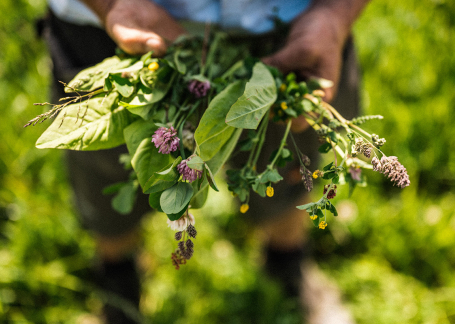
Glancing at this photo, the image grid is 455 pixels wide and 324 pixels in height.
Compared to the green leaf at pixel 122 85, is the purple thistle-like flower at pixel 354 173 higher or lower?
lower

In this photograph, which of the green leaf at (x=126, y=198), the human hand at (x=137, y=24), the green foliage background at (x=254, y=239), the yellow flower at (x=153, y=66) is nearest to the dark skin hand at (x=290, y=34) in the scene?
the human hand at (x=137, y=24)

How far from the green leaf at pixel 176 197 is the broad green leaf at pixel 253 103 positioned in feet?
0.43

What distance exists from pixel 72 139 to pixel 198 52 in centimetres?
39

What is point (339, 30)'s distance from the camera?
0.95 meters

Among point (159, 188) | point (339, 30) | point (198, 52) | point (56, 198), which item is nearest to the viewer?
point (159, 188)

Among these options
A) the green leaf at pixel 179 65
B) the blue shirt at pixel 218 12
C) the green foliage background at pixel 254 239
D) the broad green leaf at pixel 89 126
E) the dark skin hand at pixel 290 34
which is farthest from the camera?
the green foliage background at pixel 254 239

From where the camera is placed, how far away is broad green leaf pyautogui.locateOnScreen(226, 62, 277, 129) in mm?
575

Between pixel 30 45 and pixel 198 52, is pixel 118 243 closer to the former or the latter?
pixel 198 52

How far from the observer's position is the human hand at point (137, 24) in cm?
75

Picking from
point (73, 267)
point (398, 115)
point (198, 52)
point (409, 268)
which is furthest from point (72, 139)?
point (398, 115)

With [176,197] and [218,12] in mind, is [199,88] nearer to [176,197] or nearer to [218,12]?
[176,197]

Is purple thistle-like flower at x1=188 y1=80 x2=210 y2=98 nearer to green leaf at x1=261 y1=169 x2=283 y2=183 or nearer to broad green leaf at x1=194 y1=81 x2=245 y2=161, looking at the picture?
broad green leaf at x1=194 y1=81 x2=245 y2=161

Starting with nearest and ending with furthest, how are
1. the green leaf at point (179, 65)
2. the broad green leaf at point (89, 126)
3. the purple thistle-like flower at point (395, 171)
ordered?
the purple thistle-like flower at point (395, 171) < the broad green leaf at point (89, 126) < the green leaf at point (179, 65)

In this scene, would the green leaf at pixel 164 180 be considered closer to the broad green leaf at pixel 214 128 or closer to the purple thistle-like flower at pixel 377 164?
the broad green leaf at pixel 214 128
